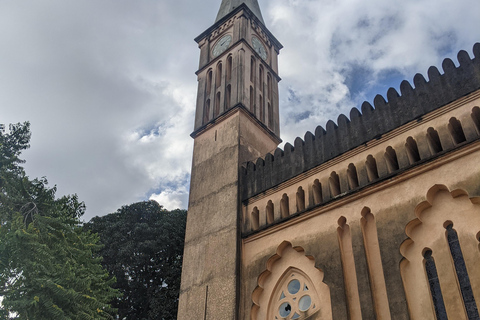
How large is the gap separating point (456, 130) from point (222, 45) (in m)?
12.0

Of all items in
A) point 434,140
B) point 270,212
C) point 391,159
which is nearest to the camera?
point 434,140

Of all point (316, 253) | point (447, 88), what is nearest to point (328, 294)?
point (316, 253)

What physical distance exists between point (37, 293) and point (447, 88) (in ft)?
36.3

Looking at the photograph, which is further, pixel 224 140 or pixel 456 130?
pixel 224 140

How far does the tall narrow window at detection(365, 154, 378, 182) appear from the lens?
11.0m

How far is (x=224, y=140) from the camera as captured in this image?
1580 cm

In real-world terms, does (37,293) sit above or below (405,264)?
below

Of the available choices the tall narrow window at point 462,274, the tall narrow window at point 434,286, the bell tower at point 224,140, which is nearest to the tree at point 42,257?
the bell tower at point 224,140

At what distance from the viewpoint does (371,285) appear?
31.7 feet

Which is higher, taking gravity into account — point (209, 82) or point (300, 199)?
point (209, 82)

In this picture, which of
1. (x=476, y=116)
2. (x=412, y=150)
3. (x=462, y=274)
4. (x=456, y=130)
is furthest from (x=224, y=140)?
(x=462, y=274)

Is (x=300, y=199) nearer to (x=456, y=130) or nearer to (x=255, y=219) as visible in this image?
(x=255, y=219)

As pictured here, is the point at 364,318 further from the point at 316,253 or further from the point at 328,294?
the point at 316,253

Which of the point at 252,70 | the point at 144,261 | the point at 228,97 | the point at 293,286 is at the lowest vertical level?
the point at 293,286
